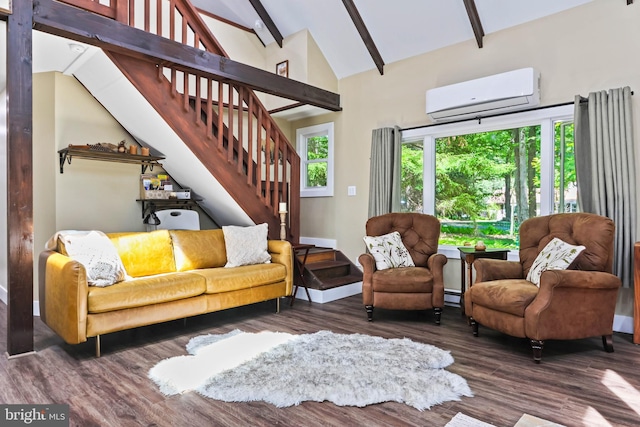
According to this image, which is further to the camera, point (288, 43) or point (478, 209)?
point (288, 43)

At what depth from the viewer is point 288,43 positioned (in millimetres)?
5664

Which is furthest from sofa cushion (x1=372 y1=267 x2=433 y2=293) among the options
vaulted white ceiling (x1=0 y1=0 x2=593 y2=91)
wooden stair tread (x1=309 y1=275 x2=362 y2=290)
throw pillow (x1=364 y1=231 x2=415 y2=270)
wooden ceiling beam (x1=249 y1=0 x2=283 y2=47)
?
wooden ceiling beam (x1=249 y1=0 x2=283 y2=47)

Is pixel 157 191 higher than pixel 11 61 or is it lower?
lower

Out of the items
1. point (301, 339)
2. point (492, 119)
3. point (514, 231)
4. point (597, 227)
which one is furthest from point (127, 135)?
point (597, 227)

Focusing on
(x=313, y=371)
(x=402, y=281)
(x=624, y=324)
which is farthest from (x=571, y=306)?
(x=313, y=371)

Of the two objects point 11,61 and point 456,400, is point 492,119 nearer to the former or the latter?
point 456,400

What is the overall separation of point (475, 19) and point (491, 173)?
1.59 meters

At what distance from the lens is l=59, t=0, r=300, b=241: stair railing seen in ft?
11.9

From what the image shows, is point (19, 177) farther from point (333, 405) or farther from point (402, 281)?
point (402, 281)

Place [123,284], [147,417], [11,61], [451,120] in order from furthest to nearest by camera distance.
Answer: [451,120] < [123,284] < [11,61] < [147,417]

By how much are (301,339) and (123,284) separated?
1407 mm

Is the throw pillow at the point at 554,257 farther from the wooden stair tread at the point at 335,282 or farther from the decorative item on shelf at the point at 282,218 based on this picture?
the decorative item on shelf at the point at 282,218

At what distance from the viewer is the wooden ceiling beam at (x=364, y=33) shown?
15.4 feet

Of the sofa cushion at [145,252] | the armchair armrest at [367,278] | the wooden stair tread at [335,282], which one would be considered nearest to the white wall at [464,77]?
the wooden stair tread at [335,282]
